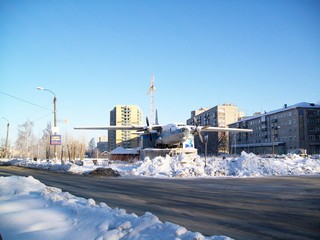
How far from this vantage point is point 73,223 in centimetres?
654

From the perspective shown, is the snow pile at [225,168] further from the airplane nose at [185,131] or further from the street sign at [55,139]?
the airplane nose at [185,131]

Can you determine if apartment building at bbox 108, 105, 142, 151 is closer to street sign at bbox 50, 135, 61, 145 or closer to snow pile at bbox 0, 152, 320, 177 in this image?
street sign at bbox 50, 135, 61, 145

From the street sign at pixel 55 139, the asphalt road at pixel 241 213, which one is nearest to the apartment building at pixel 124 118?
the street sign at pixel 55 139

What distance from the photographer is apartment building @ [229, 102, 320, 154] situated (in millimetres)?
90625

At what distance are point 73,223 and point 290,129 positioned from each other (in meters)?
96.6

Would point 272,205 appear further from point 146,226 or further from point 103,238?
point 103,238

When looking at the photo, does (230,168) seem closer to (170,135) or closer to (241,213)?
(170,135)

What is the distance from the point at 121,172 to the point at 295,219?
21.0 metres

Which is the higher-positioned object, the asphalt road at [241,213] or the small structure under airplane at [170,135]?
the small structure under airplane at [170,135]

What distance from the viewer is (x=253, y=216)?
27.8 feet

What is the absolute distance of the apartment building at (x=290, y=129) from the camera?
90625mm

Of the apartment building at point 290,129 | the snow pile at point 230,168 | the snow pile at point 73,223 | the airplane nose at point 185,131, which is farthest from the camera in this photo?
the apartment building at point 290,129

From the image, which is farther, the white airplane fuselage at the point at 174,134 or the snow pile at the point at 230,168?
the white airplane fuselage at the point at 174,134

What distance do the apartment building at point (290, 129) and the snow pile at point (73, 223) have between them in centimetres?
8084
